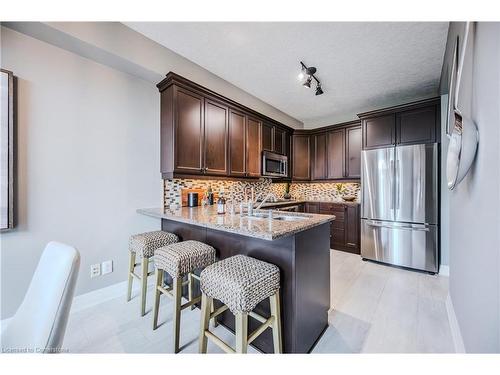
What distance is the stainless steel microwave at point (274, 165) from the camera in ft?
11.5

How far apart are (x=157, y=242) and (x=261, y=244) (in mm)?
1077

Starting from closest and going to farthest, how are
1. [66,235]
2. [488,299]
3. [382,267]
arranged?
[488,299]
[66,235]
[382,267]

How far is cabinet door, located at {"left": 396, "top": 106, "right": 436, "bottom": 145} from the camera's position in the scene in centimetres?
278

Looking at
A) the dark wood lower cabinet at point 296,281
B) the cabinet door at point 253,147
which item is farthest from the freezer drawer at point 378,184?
the dark wood lower cabinet at point 296,281

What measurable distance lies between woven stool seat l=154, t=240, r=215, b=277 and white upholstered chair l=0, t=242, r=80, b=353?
73cm

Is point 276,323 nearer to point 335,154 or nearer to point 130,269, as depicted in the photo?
point 130,269

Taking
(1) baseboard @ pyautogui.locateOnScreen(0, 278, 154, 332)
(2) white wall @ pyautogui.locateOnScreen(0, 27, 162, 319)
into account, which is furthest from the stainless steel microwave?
(1) baseboard @ pyautogui.locateOnScreen(0, 278, 154, 332)

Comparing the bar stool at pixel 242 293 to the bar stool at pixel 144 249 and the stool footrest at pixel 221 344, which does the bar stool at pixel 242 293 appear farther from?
the bar stool at pixel 144 249

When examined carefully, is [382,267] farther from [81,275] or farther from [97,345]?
[81,275]

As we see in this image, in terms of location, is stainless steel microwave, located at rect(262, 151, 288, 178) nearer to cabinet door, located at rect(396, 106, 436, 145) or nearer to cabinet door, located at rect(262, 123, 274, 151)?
cabinet door, located at rect(262, 123, 274, 151)

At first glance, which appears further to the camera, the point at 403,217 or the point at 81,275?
the point at 403,217

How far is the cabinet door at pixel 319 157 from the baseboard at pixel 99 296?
3.64 m

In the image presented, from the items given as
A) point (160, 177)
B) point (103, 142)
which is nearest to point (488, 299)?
point (160, 177)

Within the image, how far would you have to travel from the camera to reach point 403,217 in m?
2.85
